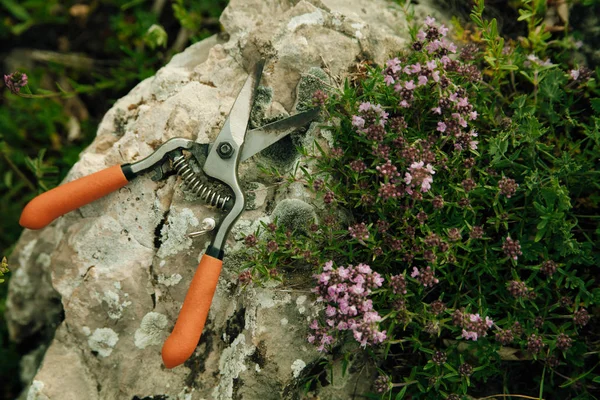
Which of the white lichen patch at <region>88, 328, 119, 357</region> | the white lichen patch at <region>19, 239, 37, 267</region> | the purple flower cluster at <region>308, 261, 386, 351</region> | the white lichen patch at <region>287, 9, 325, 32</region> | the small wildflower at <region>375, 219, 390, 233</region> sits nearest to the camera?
the purple flower cluster at <region>308, 261, 386, 351</region>

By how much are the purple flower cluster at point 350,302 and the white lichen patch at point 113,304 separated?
1.55 metres

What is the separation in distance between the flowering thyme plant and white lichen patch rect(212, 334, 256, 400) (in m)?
0.51

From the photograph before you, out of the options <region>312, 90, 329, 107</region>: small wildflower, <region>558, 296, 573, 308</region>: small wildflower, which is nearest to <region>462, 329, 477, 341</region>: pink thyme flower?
<region>558, 296, 573, 308</region>: small wildflower

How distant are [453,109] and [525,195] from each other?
83 centimetres

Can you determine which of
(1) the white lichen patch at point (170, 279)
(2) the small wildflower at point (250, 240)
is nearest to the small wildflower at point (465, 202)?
(2) the small wildflower at point (250, 240)

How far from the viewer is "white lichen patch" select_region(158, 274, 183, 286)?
13.4ft

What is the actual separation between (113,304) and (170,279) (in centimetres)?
51

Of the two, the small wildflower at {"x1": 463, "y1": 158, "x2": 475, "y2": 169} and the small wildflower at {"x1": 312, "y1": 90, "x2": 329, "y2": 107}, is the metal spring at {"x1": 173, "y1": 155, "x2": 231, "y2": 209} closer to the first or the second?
the small wildflower at {"x1": 312, "y1": 90, "x2": 329, "y2": 107}

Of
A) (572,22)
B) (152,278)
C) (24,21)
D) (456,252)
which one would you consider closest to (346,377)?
(456,252)

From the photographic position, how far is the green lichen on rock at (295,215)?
12.9 ft

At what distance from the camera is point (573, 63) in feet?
15.0

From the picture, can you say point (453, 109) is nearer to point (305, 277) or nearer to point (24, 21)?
point (305, 277)

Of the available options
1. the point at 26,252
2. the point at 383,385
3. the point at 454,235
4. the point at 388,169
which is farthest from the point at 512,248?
the point at 26,252

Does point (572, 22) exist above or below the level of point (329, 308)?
above
